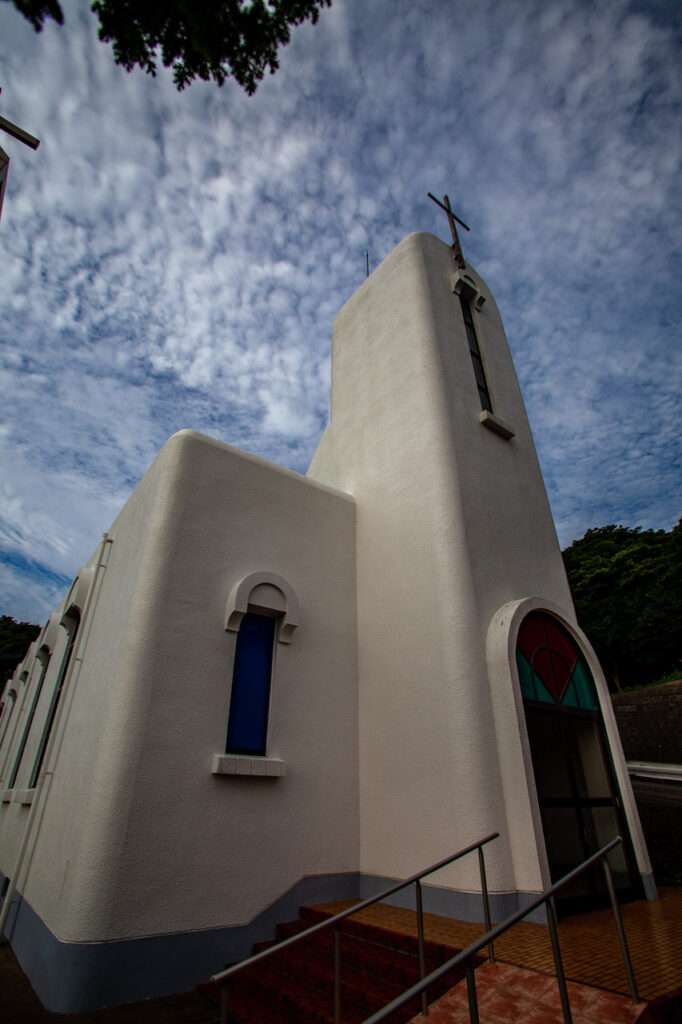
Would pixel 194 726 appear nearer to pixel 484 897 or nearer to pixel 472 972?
pixel 484 897

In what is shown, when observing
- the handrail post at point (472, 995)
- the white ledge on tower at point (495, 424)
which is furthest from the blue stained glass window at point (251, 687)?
the white ledge on tower at point (495, 424)

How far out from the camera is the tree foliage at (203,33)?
307cm

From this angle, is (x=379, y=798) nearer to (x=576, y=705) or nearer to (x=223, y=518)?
(x=576, y=705)

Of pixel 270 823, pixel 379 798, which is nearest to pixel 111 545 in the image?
pixel 270 823

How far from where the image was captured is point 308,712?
20.8 ft

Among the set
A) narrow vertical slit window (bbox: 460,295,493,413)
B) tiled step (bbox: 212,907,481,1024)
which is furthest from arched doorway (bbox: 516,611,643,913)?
narrow vertical slit window (bbox: 460,295,493,413)

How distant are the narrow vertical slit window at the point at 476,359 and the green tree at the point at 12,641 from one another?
3135cm

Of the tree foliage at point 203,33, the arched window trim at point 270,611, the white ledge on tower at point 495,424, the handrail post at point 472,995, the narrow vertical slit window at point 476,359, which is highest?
the narrow vertical slit window at point 476,359

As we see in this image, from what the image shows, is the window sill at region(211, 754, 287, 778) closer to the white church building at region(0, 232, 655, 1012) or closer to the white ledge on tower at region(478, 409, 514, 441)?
the white church building at region(0, 232, 655, 1012)

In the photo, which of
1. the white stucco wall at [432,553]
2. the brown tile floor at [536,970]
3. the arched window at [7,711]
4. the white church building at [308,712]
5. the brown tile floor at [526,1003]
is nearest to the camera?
the brown tile floor at [526,1003]

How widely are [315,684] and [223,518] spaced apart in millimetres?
2406

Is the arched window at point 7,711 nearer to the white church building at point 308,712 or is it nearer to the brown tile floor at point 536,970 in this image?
the white church building at point 308,712

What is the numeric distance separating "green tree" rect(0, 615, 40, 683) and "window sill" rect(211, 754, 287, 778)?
101 ft

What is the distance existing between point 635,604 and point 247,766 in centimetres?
2479
